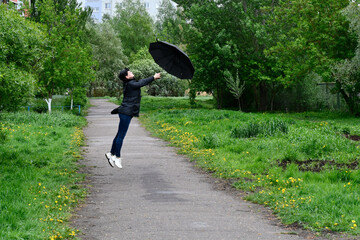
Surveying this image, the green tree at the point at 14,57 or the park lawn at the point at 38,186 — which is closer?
the park lawn at the point at 38,186

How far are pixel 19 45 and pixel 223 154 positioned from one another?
18.5 ft

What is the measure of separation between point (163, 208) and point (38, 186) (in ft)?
7.95

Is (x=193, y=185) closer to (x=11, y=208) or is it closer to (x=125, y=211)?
(x=125, y=211)

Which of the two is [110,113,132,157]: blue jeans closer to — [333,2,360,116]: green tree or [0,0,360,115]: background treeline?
[0,0,360,115]: background treeline

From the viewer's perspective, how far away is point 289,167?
953 cm

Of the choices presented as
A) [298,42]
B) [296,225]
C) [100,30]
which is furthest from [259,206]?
[100,30]

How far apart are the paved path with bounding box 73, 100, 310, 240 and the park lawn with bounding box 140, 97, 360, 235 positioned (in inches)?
18.9

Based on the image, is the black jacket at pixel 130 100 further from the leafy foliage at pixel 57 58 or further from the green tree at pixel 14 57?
the leafy foliage at pixel 57 58

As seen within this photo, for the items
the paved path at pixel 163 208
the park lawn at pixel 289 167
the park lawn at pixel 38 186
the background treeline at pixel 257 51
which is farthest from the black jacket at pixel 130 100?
the background treeline at pixel 257 51

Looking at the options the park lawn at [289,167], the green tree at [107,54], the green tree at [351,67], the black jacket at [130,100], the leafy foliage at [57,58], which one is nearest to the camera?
the park lawn at [289,167]

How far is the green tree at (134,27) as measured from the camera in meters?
74.8

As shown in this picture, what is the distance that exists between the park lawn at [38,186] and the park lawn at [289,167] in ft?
10.1

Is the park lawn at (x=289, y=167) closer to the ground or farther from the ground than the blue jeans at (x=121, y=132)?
closer to the ground

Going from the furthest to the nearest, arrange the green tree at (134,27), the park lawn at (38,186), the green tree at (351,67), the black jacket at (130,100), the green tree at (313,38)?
the green tree at (134,27) < the green tree at (313,38) < the green tree at (351,67) < the black jacket at (130,100) < the park lawn at (38,186)
